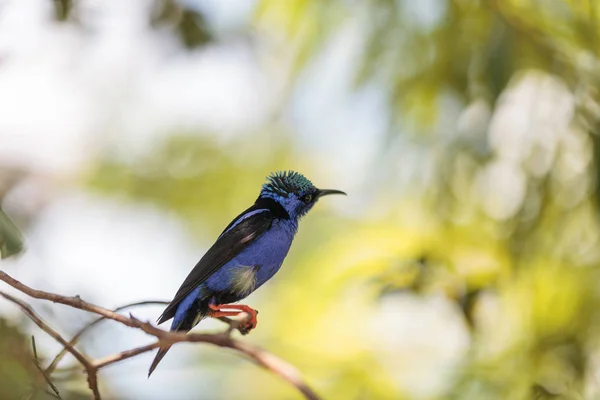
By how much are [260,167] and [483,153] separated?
3.03 metres

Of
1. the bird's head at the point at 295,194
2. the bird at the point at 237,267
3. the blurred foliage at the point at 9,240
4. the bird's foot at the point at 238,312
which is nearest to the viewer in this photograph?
the blurred foliage at the point at 9,240

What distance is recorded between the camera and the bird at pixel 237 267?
2850 mm

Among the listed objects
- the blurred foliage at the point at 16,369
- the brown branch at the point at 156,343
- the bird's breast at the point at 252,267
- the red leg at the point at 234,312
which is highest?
the bird's breast at the point at 252,267

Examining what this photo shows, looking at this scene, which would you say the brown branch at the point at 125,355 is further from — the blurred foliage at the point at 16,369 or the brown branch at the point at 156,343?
the blurred foliage at the point at 16,369

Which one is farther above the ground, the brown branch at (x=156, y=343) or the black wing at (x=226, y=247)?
the black wing at (x=226, y=247)

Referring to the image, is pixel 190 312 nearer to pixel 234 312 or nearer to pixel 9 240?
pixel 234 312

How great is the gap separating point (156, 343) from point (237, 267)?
760 mm

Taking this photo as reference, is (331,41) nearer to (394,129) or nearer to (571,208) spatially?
(394,129)

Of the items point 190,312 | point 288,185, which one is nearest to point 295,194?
point 288,185

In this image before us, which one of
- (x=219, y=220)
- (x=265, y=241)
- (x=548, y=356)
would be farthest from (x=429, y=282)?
(x=265, y=241)

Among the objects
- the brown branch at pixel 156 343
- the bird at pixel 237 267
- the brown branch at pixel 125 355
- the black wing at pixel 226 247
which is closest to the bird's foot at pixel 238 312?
the bird at pixel 237 267

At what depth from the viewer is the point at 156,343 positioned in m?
2.25

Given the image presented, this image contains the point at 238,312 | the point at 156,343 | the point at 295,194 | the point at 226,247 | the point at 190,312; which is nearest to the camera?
the point at 156,343

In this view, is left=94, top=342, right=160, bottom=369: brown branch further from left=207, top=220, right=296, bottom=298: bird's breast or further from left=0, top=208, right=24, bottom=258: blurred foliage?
left=207, top=220, right=296, bottom=298: bird's breast
